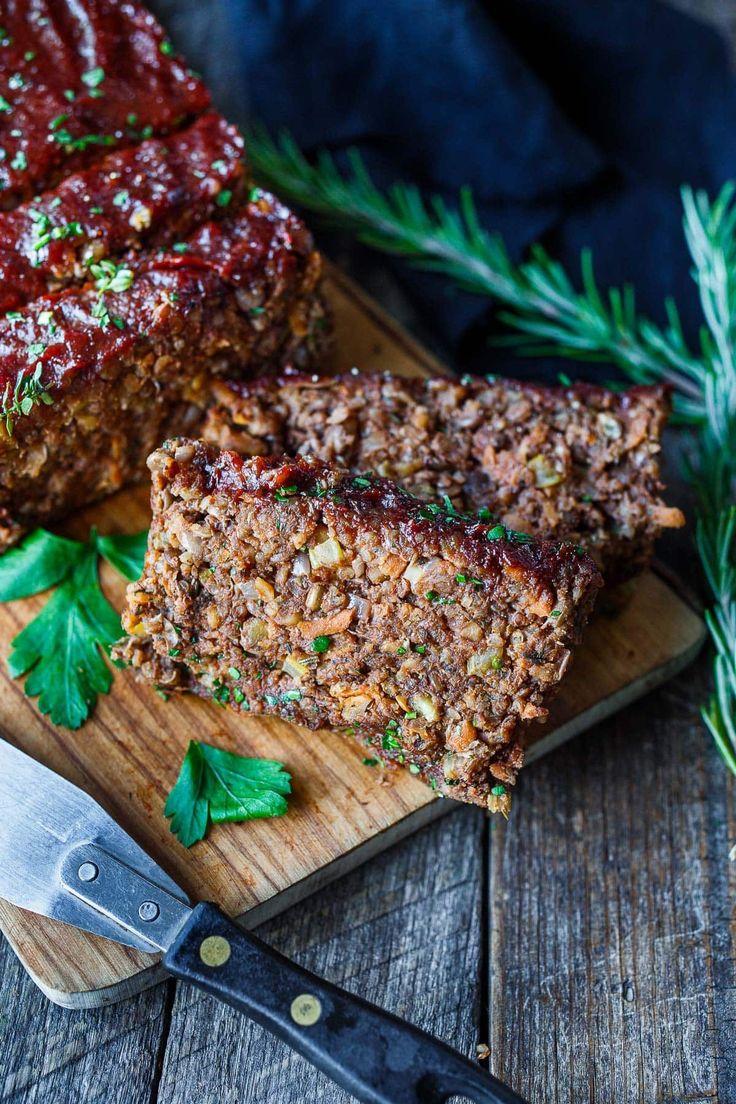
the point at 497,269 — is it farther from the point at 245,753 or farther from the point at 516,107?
the point at 245,753

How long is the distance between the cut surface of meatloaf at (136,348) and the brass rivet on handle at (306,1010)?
1.97m

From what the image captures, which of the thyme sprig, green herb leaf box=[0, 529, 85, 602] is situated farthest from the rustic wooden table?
the thyme sprig

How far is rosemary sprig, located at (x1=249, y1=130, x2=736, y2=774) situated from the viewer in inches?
172

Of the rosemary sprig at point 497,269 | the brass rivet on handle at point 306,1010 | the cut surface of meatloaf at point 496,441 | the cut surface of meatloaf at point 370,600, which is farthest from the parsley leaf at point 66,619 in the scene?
the rosemary sprig at point 497,269

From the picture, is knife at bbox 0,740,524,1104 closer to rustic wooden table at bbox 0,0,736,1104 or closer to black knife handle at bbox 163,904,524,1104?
black knife handle at bbox 163,904,524,1104

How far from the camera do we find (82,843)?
130 inches

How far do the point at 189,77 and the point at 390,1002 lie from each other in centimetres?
358

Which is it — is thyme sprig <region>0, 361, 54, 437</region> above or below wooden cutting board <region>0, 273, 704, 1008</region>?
above

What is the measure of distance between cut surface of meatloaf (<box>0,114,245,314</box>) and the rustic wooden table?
7.73 feet

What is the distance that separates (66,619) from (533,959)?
2.02 metres

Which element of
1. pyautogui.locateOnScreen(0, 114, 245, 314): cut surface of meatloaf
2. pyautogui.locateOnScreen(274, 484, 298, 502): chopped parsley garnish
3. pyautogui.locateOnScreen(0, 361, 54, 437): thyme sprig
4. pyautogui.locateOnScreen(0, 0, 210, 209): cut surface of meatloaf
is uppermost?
pyautogui.locateOnScreen(0, 0, 210, 209): cut surface of meatloaf

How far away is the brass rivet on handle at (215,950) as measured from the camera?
301 centimetres

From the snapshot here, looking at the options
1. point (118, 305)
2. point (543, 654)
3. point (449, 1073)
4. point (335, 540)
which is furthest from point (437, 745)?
point (118, 305)

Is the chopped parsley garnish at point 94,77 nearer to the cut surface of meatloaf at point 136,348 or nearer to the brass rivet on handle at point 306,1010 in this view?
the cut surface of meatloaf at point 136,348
